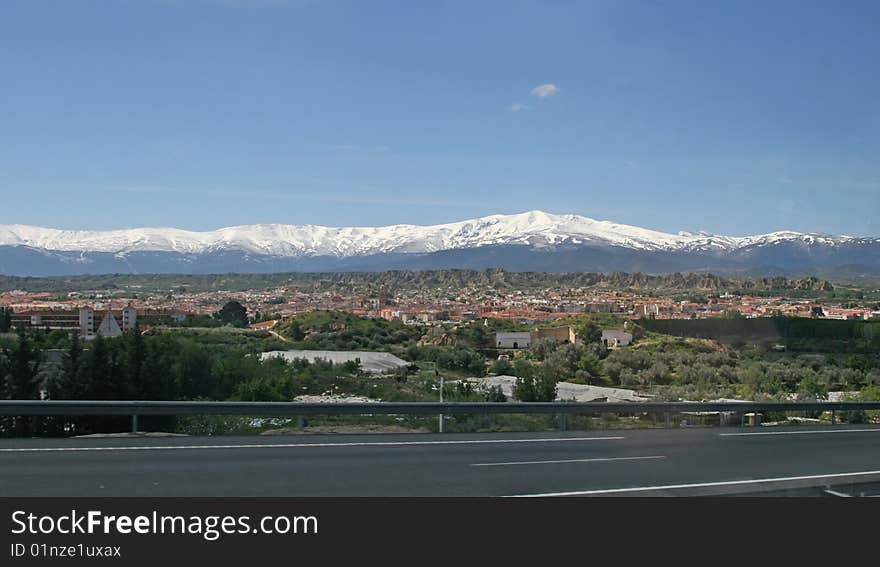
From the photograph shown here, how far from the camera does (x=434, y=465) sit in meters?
12.1

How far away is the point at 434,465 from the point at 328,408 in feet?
13.5

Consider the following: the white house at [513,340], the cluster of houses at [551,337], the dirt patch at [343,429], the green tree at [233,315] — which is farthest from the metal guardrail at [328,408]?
the green tree at [233,315]

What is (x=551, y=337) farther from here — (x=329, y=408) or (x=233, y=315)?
(x=329, y=408)

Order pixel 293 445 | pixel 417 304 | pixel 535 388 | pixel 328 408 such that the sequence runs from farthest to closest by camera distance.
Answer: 1. pixel 417 304
2. pixel 535 388
3. pixel 328 408
4. pixel 293 445

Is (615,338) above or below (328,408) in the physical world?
below

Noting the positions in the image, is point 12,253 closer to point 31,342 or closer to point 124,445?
point 31,342

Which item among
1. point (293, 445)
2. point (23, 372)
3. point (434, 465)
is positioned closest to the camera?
point (434, 465)

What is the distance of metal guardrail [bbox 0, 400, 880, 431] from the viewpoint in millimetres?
14219

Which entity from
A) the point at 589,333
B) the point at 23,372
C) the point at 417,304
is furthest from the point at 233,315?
the point at 23,372

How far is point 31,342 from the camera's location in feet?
79.0

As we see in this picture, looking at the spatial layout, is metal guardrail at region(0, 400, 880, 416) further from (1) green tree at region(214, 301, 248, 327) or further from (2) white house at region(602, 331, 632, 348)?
(1) green tree at region(214, 301, 248, 327)

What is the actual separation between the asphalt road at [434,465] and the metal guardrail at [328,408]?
67 centimetres

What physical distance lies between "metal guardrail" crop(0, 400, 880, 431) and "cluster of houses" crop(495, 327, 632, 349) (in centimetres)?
1610
